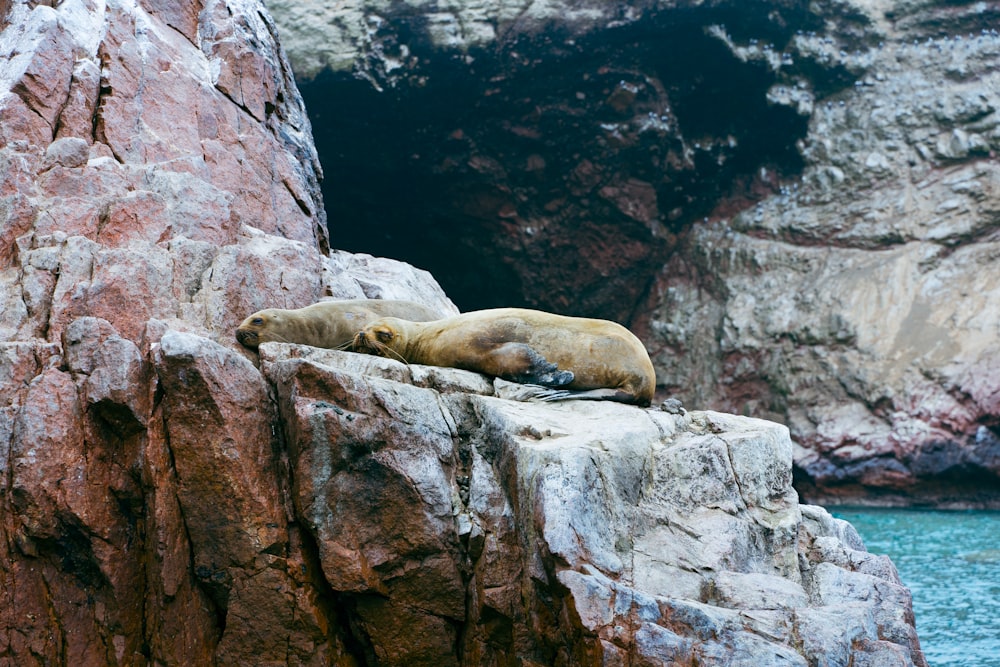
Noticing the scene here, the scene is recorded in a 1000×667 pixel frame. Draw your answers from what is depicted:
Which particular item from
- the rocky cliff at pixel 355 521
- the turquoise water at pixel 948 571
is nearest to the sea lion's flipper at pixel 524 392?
the rocky cliff at pixel 355 521

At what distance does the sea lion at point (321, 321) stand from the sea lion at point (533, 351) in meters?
0.35

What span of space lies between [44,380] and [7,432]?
1.15ft

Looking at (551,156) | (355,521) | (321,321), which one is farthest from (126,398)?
(551,156)

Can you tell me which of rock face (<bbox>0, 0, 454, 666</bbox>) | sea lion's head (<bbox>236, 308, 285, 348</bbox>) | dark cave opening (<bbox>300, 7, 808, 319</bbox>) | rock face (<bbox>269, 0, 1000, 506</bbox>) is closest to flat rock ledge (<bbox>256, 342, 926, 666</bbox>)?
rock face (<bbox>0, 0, 454, 666</bbox>)

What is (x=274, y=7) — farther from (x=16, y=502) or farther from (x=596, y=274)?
(x=16, y=502)

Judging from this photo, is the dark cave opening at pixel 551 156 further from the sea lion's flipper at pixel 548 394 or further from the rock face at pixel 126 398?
the sea lion's flipper at pixel 548 394

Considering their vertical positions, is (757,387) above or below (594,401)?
below

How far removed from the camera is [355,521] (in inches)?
208

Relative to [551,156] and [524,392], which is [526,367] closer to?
[524,392]

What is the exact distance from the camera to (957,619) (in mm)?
9953

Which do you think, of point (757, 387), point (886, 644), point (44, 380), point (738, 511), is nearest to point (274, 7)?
point (757, 387)

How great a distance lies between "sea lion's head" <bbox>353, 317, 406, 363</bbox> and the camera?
6.55 metres

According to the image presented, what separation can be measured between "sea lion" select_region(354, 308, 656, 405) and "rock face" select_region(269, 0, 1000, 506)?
41.3 feet

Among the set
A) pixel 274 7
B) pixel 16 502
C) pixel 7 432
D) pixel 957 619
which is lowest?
pixel 957 619
